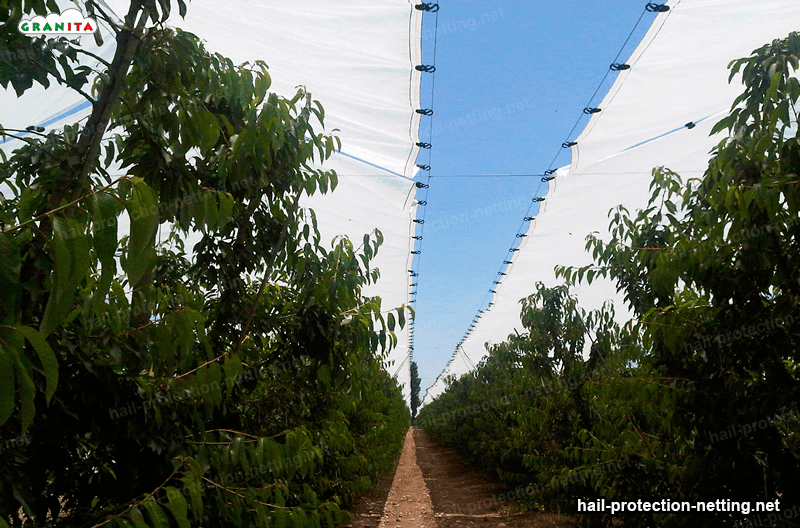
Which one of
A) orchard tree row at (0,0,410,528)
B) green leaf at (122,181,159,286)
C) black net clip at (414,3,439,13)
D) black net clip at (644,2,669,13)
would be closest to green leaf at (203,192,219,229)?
orchard tree row at (0,0,410,528)

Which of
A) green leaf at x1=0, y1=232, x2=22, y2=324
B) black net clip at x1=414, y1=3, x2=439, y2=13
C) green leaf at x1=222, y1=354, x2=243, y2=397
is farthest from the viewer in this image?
black net clip at x1=414, y1=3, x2=439, y2=13

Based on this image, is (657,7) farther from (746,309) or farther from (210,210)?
(210,210)

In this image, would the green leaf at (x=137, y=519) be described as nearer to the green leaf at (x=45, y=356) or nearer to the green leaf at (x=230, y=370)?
the green leaf at (x=230, y=370)

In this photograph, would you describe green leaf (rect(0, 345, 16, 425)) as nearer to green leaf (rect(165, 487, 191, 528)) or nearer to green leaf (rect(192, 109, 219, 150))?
green leaf (rect(165, 487, 191, 528))

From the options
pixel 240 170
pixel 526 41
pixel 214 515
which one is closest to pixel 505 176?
pixel 526 41

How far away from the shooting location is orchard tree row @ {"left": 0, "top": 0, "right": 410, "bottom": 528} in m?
0.94

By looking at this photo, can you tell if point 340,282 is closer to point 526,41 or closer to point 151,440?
point 151,440

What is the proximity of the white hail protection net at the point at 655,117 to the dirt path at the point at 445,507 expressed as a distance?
3.75 metres

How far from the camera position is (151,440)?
1709mm

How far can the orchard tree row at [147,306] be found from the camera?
3.10 feet

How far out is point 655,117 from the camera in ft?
18.7

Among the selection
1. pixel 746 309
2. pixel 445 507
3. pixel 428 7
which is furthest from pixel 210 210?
pixel 445 507

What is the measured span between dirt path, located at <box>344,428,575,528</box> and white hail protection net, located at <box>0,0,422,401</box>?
4582 millimetres

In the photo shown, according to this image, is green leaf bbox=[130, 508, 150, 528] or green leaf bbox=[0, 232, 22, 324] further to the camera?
green leaf bbox=[130, 508, 150, 528]
